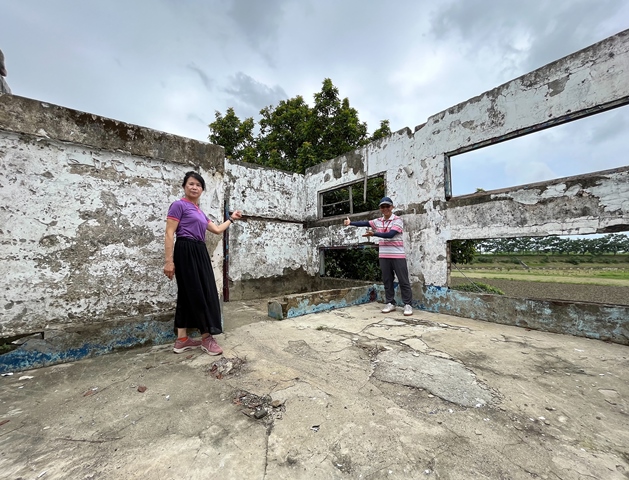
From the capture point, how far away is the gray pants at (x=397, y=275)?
4.17m

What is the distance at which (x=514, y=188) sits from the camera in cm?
371

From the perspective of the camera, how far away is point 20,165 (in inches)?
88.0

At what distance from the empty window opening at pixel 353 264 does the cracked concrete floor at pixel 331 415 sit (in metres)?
4.89

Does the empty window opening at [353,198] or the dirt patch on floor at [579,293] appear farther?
the empty window opening at [353,198]

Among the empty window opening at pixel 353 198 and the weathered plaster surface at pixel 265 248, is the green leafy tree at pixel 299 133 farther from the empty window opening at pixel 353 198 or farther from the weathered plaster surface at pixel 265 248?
the weathered plaster surface at pixel 265 248

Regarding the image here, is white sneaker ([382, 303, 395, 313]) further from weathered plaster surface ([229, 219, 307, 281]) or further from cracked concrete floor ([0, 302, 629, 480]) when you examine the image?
weathered plaster surface ([229, 219, 307, 281])

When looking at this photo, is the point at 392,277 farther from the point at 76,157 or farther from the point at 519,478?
the point at 76,157

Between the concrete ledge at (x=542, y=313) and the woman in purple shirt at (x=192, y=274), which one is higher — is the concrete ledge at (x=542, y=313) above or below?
below

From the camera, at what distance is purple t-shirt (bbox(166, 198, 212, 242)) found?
242 cm

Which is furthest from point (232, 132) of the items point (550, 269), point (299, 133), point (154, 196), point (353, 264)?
point (550, 269)

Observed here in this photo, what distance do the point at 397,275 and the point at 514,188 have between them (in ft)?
6.41

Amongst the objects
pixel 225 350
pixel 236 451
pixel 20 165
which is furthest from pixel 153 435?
pixel 20 165

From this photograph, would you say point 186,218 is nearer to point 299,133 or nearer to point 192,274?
point 192,274

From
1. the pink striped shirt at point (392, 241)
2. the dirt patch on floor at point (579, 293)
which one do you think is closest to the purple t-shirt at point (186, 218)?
the pink striped shirt at point (392, 241)
